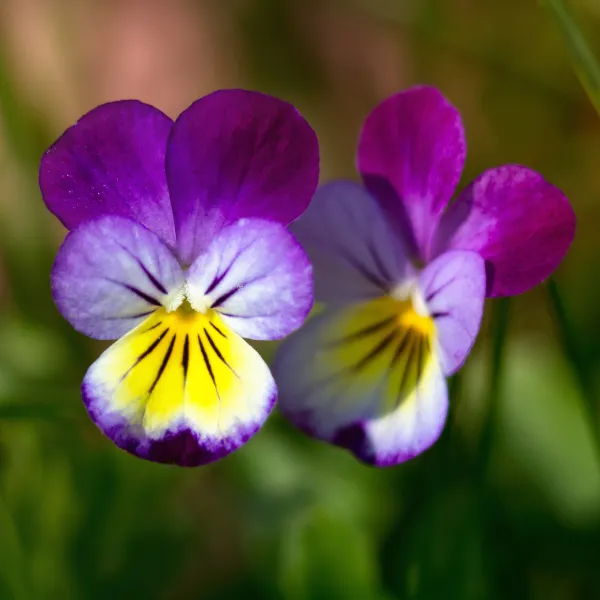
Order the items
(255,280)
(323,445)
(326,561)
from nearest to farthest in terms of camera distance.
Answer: (255,280)
(326,561)
(323,445)

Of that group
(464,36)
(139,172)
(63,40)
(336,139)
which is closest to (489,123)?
(464,36)

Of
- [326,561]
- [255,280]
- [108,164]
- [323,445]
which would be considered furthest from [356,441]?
[323,445]

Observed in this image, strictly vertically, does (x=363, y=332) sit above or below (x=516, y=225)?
below

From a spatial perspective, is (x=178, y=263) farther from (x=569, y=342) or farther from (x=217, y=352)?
(x=569, y=342)

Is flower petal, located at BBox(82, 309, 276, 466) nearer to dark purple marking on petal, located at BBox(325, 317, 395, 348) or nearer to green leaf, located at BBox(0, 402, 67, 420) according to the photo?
dark purple marking on petal, located at BBox(325, 317, 395, 348)

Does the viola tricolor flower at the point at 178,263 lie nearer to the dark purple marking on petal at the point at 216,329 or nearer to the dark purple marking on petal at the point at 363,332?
the dark purple marking on petal at the point at 216,329

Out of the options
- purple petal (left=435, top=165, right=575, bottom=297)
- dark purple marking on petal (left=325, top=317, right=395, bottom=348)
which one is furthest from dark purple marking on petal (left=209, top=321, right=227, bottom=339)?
purple petal (left=435, top=165, right=575, bottom=297)

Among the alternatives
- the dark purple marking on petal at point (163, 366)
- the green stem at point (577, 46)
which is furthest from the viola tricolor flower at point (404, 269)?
the green stem at point (577, 46)
